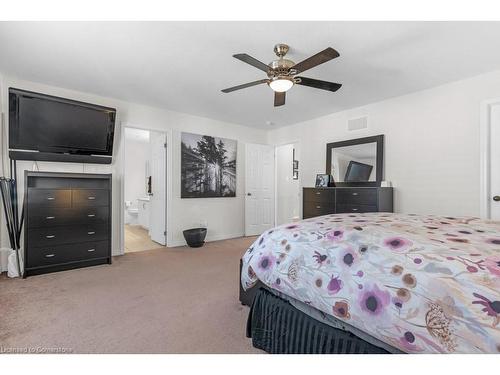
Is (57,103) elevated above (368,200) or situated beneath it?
elevated above

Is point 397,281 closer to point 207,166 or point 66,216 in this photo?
point 66,216

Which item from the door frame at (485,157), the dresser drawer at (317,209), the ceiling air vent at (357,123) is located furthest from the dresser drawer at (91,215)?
the door frame at (485,157)

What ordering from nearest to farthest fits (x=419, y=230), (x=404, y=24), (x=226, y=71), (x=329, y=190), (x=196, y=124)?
1. (x=419, y=230)
2. (x=404, y=24)
3. (x=226, y=71)
4. (x=329, y=190)
5. (x=196, y=124)

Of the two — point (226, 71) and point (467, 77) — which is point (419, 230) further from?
point (467, 77)

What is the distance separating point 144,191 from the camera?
7.21 metres

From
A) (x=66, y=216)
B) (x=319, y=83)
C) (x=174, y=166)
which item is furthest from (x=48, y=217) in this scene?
(x=319, y=83)

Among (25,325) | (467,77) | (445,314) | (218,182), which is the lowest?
(25,325)

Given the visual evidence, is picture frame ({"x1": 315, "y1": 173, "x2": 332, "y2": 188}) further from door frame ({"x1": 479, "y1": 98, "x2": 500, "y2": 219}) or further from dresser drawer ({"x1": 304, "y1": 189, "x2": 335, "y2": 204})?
door frame ({"x1": 479, "y1": 98, "x2": 500, "y2": 219})

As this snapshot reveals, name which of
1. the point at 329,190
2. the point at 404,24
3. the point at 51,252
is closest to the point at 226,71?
the point at 404,24

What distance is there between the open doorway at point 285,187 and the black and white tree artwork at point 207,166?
125 cm

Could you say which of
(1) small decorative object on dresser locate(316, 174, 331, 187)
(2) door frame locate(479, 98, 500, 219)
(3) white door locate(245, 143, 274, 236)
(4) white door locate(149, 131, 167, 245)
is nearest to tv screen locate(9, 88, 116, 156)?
(4) white door locate(149, 131, 167, 245)

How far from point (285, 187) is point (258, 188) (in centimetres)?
85

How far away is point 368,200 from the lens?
355 cm
